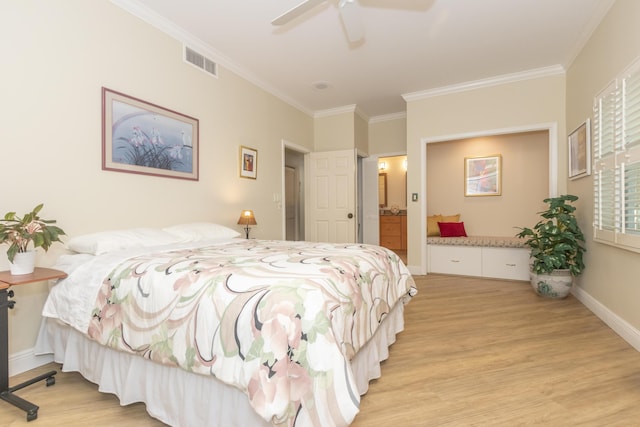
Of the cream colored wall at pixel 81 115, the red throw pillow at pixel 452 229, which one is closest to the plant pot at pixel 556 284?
the red throw pillow at pixel 452 229

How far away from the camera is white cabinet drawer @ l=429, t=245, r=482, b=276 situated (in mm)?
4570

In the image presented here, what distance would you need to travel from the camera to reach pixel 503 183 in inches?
208

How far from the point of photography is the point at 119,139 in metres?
2.50

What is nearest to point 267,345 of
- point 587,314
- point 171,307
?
point 171,307

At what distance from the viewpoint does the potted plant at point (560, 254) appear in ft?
10.7

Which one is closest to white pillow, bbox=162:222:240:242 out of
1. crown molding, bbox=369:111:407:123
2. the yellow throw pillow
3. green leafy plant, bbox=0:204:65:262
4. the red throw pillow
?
green leafy plant, bbox=0:204:65:262

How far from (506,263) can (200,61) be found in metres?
4.57

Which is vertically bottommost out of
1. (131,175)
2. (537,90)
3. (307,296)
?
(307,296)

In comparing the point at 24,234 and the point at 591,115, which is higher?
the point at 591,115

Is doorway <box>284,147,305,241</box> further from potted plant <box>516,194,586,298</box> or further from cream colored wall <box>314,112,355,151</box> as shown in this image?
potted plant <box>516,194,586,298</box>

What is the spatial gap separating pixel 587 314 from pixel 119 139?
4.39 meters

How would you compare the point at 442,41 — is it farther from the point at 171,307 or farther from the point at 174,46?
the point at 171,307

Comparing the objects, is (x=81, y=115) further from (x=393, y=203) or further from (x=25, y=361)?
(x=393, y=203)

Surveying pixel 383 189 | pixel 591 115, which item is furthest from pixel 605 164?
pixel 383 189
